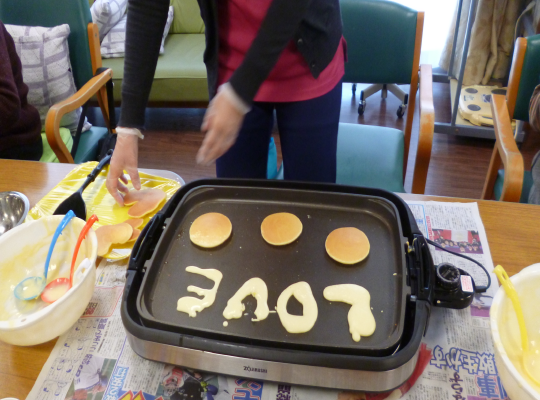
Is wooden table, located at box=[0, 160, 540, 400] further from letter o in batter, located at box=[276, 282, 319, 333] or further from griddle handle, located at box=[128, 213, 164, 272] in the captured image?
letter o in batter, located at box=[276, 282, 319, 333]

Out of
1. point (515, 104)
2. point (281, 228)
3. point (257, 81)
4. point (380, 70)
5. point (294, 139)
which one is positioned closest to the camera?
point (257, 81)

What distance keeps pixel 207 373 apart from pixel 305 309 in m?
0.19

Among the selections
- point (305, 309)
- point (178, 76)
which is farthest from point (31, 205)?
point (178, 76)

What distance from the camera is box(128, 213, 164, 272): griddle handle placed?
2.30ft

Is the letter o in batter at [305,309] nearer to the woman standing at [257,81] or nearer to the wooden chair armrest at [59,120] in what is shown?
the woman standing at [257,81]

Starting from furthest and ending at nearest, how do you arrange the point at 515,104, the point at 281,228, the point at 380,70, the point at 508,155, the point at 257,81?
the point at 380,70
the point at 515,104
the point at 508,155
the point at 281,228
the point at 257,81

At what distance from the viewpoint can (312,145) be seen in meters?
0.94

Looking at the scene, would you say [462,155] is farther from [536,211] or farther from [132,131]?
[132,131]

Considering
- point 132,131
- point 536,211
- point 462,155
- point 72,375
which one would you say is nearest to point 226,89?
point 132,131

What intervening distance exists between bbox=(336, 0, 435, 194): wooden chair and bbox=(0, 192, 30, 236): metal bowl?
921 millimetres

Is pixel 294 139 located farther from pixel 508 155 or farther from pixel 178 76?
pixel 178 76

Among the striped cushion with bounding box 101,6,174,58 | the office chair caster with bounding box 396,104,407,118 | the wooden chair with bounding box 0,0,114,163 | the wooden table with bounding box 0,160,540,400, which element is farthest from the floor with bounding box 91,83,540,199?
the wooden table with bounding box 0,160,540,400

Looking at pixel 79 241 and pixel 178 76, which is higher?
pixel 79 241

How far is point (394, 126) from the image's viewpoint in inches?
104
